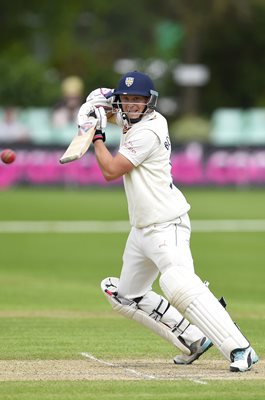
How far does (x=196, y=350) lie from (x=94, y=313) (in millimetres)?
3711

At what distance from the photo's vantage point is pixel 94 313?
12070 mm

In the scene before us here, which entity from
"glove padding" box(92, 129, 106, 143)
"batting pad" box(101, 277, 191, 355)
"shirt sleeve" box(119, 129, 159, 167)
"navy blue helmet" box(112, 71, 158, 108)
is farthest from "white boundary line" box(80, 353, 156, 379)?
"navy blue helmet" box(112, 71, 158, 108)

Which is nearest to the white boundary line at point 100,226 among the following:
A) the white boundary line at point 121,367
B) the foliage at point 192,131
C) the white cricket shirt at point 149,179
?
the foliage at point 192,131


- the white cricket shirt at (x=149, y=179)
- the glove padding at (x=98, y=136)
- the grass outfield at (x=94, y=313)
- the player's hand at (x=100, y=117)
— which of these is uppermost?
the player's hand at (x=100, y=117)

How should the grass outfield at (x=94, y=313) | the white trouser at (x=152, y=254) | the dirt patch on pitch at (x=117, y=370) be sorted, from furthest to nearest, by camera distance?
the white trouser at (x=152, y=254), the dirt patch on pitch at (x=117, y=370), the grass outfield at (x=94, y=313)

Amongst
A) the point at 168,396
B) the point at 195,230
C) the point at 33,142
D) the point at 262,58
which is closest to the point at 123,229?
the point at 195,230

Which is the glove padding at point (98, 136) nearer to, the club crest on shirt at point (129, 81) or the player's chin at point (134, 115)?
the player's chin at point (134, 115)

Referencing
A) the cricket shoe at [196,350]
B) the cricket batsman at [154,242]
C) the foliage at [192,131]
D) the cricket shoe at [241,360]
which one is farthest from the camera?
the foliage at [192,131]

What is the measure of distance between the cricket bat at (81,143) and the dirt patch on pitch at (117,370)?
1.27 meters

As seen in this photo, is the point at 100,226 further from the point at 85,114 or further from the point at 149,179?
the point at 149,179

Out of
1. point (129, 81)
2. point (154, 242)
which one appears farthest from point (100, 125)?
point (154, 242)

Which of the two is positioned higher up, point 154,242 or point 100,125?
point 100,125

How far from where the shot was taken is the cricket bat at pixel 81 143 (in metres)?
8.08

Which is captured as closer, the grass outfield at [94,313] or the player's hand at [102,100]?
the grass outfield at [94,313]
